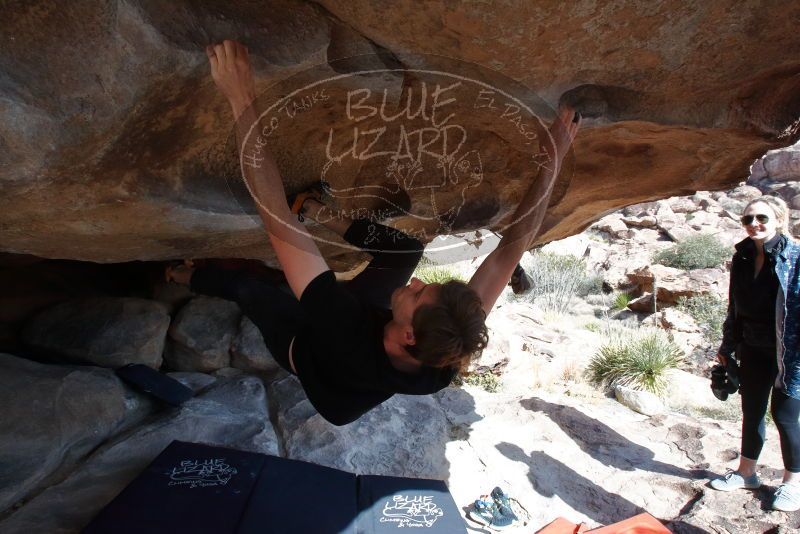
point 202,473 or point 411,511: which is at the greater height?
point 202,473

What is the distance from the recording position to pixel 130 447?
2.53 meters

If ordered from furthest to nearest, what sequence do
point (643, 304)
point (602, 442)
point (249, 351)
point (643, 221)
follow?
point (643, 221) < point (643, 304) < point (602, 442) < point (249, 351)

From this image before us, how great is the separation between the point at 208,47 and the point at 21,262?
7.37ft

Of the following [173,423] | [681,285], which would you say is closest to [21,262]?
[173,423]

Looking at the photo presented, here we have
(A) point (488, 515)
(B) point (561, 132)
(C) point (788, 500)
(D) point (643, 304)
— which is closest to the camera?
(B) point (561, 132)

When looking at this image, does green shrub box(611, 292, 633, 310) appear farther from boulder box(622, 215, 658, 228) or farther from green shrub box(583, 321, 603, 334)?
boulder box(622, 215, 658, 228)

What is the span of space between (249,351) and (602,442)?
10.8ft

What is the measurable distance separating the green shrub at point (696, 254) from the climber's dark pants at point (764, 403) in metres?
12.9

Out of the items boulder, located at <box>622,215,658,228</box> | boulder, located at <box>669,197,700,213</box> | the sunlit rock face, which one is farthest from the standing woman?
boulder, located at <box>669,197,700,213</box>

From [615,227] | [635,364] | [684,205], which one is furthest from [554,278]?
[684,205]

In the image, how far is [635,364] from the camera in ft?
24.0

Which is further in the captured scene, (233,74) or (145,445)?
(145,445)

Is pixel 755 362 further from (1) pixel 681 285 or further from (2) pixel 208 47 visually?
(1) pixel 681 285

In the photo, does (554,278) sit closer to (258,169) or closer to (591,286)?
(591,286)
